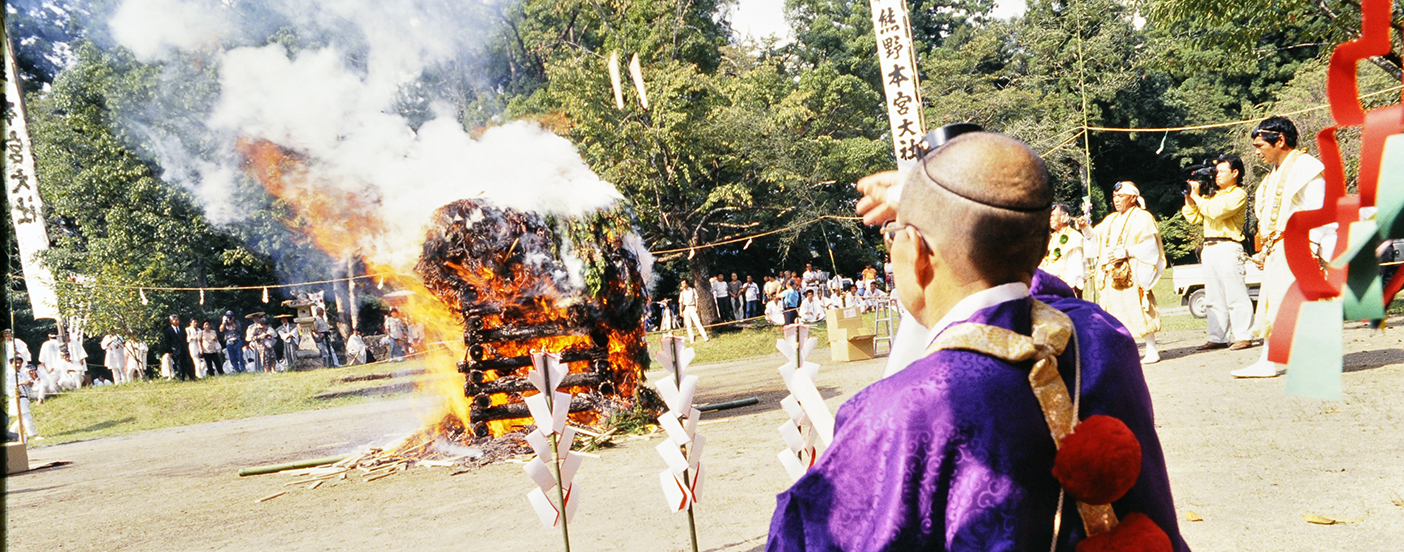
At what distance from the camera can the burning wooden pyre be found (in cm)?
773

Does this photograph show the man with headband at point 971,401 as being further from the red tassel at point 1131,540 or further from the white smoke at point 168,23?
the white smoke at point 168,23

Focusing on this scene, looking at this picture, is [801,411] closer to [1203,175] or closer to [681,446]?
[681,446]

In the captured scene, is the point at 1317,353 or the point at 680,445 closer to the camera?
the point at 1317,353

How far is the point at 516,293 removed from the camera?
7.82 metres

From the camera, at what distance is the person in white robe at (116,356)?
21609mm

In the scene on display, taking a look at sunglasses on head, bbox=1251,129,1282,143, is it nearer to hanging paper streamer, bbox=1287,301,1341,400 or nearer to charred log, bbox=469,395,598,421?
charred log, bbox=469,395,598,421

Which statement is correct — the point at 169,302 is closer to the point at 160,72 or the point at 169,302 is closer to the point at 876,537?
the point at 160,72

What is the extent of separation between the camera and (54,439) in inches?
579

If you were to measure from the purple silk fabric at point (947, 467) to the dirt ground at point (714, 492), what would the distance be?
273cm

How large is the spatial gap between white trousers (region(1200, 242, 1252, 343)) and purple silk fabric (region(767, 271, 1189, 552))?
8161 millimetres

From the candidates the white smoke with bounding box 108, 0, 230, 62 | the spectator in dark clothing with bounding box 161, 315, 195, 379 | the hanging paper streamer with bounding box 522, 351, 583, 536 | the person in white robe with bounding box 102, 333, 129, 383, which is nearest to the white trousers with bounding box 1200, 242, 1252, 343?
Result: the hanging paper streamer with bounding box 522, 351, 583, 536

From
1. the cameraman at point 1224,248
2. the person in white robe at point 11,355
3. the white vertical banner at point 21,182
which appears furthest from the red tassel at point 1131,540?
the white vertical banner at point 21,182

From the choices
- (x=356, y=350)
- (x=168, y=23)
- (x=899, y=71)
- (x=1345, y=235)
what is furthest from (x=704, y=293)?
(x=1345, y=235)

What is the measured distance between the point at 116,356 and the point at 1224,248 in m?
23.4
